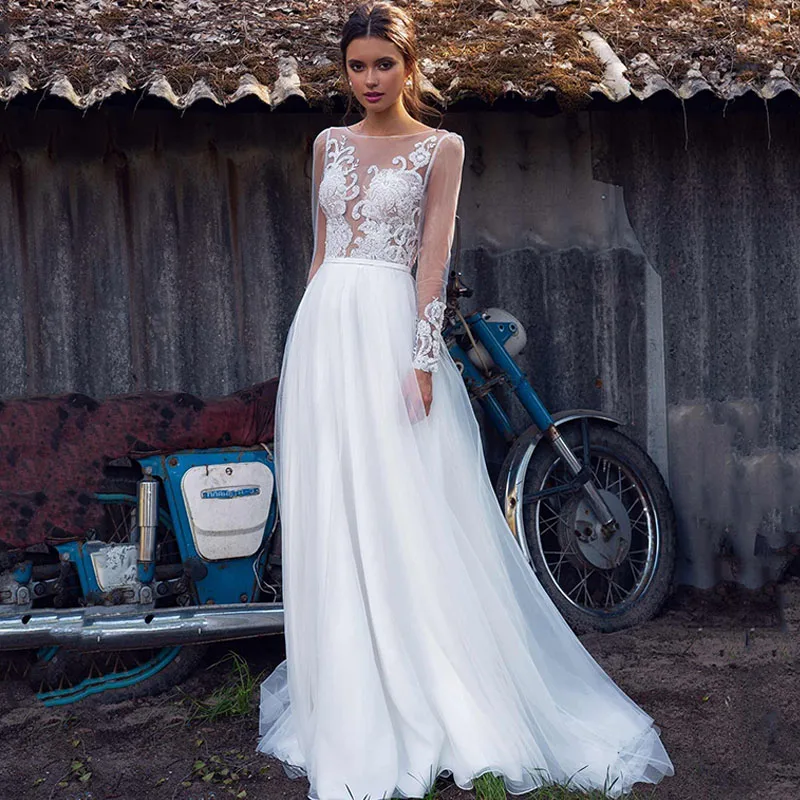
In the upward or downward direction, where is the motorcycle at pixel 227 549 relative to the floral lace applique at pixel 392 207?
downward

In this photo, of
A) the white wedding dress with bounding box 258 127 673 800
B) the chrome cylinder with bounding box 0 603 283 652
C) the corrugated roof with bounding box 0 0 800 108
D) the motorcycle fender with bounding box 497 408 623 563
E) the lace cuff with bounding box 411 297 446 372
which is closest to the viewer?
the white wedding dress with bounding box 258 127 673 800

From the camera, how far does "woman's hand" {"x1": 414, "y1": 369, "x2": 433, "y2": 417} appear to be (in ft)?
10.4

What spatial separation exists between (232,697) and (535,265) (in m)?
2.44

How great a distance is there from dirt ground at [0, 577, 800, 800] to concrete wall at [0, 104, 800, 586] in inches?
33.6

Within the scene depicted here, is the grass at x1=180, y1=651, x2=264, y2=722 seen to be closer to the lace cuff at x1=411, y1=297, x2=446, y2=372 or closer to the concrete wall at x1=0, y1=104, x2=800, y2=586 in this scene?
the concrete wall at x1=0, y1=104, x2=800, y2=586

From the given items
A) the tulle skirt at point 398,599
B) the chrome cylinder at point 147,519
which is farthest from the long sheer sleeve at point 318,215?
the chrome cylinder at point 147,519

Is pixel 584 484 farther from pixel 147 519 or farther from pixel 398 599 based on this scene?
pixel 147 519

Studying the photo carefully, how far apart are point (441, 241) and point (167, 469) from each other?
155cm

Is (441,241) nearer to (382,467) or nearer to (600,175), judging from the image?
(382,467)

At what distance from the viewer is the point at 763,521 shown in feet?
16.1

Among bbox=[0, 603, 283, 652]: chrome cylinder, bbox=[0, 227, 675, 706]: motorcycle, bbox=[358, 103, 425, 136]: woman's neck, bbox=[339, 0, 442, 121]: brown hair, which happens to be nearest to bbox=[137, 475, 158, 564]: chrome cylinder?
bbox=[0, 227, 675, 706]: motorcycle

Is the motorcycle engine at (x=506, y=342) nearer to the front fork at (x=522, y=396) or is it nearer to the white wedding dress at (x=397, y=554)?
the front fork at (x=522, y=396)

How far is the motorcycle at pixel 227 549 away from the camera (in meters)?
3.77

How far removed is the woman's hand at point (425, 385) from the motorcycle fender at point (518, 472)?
1.18 m
